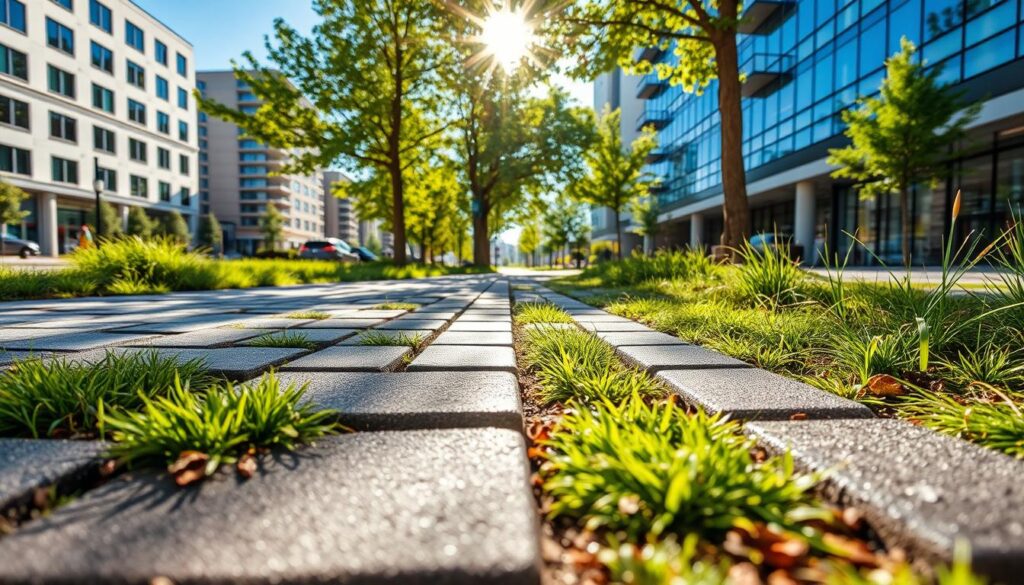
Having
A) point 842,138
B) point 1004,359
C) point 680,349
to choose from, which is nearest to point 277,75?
point 680,349

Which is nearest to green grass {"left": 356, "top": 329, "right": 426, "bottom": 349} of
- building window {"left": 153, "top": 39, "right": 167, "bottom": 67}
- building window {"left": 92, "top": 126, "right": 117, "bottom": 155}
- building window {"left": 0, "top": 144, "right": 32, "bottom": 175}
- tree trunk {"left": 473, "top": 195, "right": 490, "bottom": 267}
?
tree trunk {"left": 473, "top": 195, "right": 490, "bottom": 267}

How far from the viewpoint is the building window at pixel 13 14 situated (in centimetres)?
2836

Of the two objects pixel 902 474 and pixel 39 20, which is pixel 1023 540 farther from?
pixel 39 20

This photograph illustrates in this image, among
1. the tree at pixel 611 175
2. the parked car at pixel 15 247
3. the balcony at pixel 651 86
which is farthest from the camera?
the balcony at pixel 651 86

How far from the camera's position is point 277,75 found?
587 inches

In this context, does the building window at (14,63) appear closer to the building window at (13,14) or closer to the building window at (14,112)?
the building window at (13,14)

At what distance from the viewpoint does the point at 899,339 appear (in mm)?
2076

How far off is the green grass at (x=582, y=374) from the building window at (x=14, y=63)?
41.6 m

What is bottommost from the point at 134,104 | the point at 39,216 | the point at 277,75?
the point at 39,216

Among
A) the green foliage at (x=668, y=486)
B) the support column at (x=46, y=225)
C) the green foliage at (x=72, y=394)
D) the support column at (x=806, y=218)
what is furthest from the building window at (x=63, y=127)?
the green foliage at (x=668, y=486)

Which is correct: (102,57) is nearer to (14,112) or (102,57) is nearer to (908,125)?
(14,112)

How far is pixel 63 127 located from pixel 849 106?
4425 cm

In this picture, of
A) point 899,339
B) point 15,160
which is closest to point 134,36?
point 15,160

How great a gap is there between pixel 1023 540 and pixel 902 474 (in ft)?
0.75
